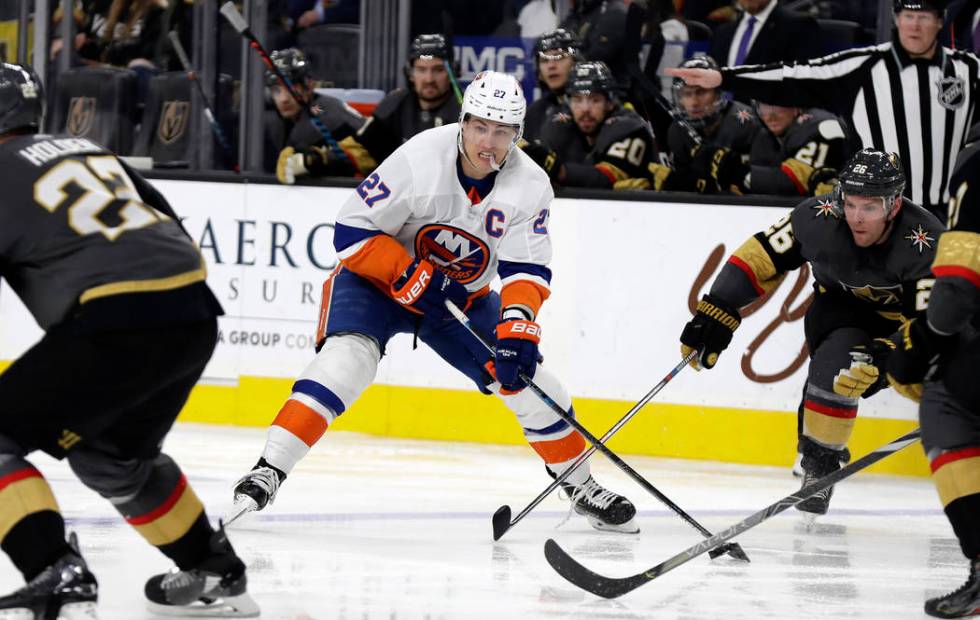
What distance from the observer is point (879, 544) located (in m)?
4.58

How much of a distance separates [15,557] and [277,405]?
11.8 feet

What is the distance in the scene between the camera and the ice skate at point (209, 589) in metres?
3.29

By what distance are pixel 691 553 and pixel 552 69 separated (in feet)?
10.4

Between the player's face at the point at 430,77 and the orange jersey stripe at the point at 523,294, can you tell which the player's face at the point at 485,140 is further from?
the player's face at the point at 430,77

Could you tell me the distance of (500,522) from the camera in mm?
4352

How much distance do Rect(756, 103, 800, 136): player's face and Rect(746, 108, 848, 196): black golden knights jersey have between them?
0.03 meters

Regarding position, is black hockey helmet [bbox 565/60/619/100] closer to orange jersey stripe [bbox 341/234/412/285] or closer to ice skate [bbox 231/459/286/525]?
orange jersey stripe [bbox 341/234/412/285]

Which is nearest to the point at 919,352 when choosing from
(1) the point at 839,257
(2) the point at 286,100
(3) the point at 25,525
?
(1) the point at 839,257

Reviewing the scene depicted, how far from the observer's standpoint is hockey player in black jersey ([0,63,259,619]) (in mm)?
2961

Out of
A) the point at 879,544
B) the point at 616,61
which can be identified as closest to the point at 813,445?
the point at 879,544

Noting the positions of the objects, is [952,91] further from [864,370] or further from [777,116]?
[864,370]

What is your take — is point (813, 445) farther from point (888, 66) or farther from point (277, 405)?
point (277, 405)

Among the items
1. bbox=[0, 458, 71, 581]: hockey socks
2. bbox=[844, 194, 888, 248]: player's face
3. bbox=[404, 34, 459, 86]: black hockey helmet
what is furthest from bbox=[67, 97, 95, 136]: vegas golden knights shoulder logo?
bbox=[0, 458, 71, 581]: hockey socks

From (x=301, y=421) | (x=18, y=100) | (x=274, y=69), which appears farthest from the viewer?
(x=274, y=69)
